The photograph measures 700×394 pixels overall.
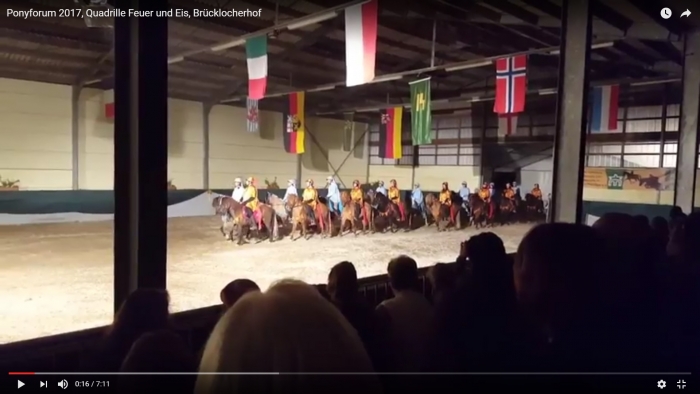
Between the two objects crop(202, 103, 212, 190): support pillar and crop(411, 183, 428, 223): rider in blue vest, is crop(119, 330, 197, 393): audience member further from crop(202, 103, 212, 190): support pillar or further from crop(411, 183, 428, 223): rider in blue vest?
crop(202, 103, 212, 190): support pillar

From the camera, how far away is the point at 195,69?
1022 centimetres

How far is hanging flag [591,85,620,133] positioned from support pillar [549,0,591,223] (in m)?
6.74

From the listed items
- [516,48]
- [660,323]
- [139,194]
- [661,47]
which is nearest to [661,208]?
[661,47]

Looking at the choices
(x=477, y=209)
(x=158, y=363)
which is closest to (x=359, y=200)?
(x=477, y=209)

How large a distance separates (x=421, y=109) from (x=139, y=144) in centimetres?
736

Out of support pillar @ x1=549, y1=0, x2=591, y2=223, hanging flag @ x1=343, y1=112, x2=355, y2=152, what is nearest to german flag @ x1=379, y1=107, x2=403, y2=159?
hanging flag @ x1=343, y1=112, x2=355, y2=152

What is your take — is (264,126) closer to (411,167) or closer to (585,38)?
(411,167)

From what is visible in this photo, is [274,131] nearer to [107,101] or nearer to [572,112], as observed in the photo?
[107,101]

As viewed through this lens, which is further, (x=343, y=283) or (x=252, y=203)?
(x=252, y=203)

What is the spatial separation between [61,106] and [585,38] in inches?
399

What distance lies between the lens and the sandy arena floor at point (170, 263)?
11.8 ft

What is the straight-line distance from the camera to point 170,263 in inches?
217

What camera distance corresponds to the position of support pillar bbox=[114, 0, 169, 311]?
1.70 meters

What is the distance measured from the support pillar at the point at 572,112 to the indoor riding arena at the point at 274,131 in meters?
0.04
